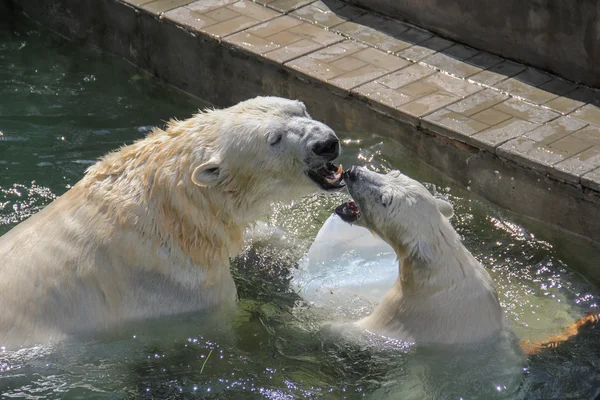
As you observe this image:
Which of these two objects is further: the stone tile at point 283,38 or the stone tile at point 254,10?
the stone tile at point 254,10

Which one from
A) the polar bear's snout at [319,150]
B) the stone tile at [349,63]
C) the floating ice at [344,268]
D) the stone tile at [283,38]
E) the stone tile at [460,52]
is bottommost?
the floating ice at [344,268]

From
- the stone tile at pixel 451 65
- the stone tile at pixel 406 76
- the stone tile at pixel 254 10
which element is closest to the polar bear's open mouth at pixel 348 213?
the stone tile at pixel 406 76

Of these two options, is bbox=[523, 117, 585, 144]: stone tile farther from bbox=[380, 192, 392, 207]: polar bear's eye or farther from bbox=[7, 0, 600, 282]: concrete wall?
bbox=[380, 192, 392, 207]: polar bear's eye

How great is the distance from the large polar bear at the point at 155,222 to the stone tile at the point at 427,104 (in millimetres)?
2001

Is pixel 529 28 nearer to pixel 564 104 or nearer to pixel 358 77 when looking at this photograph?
pixel 564 104

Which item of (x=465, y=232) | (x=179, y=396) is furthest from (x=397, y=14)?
(x=179, y=396)

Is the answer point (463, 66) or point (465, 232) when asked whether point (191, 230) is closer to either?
point (465, 232)

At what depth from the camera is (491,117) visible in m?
6.21

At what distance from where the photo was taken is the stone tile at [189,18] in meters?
7.43

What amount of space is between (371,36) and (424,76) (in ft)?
2.63

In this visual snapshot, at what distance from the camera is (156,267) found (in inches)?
175

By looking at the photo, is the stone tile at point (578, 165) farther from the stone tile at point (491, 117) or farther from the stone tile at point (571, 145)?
the stone tile at point (491, 117)

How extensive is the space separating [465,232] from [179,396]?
227 centimetres

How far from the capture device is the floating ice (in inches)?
210
